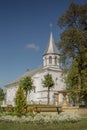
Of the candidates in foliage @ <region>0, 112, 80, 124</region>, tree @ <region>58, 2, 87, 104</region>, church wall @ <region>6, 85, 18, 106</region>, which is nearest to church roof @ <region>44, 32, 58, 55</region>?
church wall @ <region>6, 85, 18, 106</region>

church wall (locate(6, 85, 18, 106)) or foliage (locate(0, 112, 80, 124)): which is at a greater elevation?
church wall (locate(6, 85, 18, 106))

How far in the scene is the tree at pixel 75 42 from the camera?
36.8m

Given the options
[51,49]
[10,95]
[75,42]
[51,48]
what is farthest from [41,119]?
[10,95]

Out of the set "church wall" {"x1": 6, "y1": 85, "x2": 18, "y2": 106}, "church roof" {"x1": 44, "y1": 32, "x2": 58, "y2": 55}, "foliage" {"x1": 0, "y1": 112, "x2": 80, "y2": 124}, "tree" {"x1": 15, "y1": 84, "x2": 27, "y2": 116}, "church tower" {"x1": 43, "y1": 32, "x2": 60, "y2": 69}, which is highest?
"church roof" {"x1": 44, "y1": 32, "x2": 58, "y2": 55}

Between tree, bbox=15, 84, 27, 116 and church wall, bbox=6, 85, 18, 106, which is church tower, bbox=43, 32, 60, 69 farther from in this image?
tree, bbox=15, 84, 27, 116

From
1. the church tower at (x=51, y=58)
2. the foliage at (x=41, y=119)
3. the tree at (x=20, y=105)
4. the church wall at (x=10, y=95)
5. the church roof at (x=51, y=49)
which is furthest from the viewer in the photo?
the church wall at (x=10, y=95)

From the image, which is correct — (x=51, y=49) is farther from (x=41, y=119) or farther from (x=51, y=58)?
(x=41, y=119)

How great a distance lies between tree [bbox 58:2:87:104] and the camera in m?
36.8

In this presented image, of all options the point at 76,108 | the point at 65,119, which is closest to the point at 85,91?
the point at 76,108

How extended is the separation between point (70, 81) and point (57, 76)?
59.6 meters

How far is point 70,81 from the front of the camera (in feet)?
129

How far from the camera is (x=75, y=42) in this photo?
37.0 m

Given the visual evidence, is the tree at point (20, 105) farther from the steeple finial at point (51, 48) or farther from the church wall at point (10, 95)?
the church wall at point (10, 95)

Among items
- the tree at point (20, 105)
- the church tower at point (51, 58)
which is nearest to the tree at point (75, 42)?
the tree at point (20, 105)
